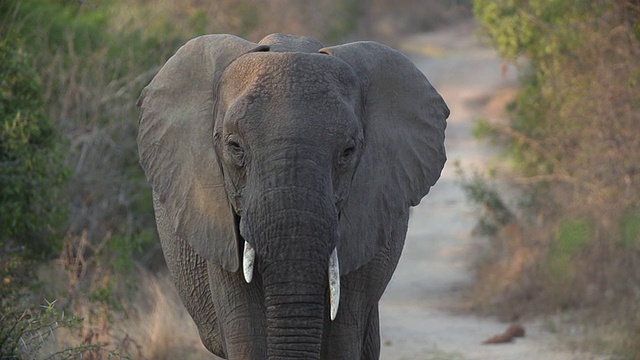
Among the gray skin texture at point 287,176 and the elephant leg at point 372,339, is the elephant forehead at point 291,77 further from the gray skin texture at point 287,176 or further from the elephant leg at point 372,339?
the elephant leg at point 372,339

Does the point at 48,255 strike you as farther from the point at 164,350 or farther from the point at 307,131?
the point at 307,131

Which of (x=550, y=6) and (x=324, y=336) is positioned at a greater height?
(x=550, y=6)

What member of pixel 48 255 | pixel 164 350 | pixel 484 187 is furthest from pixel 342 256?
→ pixel 484 187

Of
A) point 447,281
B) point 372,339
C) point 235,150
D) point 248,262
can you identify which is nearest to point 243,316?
point 248,262

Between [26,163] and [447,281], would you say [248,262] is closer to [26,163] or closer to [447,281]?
[26,163]

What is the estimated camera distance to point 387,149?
5531 mm

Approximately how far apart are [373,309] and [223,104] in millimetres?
1267

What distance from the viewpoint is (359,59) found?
18.1ft

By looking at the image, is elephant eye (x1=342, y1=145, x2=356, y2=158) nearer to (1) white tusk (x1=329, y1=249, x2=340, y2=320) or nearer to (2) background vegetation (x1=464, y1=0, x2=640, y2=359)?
(1) white tusk (x1=329, y1=249, x2=340, y2=320)

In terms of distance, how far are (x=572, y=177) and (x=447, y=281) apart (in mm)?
2383

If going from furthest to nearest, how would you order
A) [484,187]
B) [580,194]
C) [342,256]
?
[484,187] → [580,194] → [342,256]

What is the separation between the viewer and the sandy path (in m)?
9.38

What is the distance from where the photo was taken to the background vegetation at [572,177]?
9.68 metres

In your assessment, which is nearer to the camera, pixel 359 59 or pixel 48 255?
pixel 359 59
